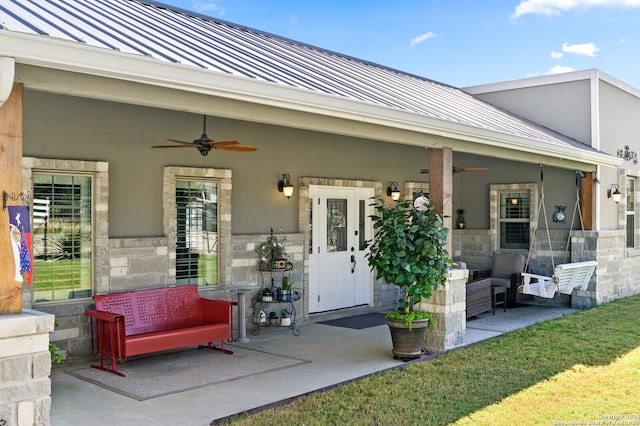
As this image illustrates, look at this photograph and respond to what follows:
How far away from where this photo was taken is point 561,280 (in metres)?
9.27

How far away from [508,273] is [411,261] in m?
5.02

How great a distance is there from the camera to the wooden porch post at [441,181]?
7121 millimetres

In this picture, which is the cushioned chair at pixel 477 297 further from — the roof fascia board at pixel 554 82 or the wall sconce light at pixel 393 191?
the roof fascia board at pixel 554 82

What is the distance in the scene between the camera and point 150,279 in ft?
23.4

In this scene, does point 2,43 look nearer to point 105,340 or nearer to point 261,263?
point 105,340

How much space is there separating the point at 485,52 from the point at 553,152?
1049 inches

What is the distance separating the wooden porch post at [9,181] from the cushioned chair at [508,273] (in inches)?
333

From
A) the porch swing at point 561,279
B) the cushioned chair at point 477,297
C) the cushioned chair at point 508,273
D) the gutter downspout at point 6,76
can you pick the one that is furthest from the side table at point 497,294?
the gutter downspout at point 6,76

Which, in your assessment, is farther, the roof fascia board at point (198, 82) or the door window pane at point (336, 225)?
the door window pane at point (336, 225)

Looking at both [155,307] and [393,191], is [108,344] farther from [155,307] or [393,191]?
[393,191]

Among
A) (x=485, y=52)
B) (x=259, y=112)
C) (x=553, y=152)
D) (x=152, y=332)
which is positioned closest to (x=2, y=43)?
(x=259, y=112)

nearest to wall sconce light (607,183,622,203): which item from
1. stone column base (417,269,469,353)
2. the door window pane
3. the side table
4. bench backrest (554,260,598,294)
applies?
bench backrest (554,260,598,294)

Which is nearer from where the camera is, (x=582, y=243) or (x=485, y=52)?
(x=582, y=243)

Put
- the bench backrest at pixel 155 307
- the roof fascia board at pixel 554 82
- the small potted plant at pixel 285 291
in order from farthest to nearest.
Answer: the roof fascia board at pixel 554 82, the small potted plant at pixel 285 291, the bench backrest at pixel 155 307
